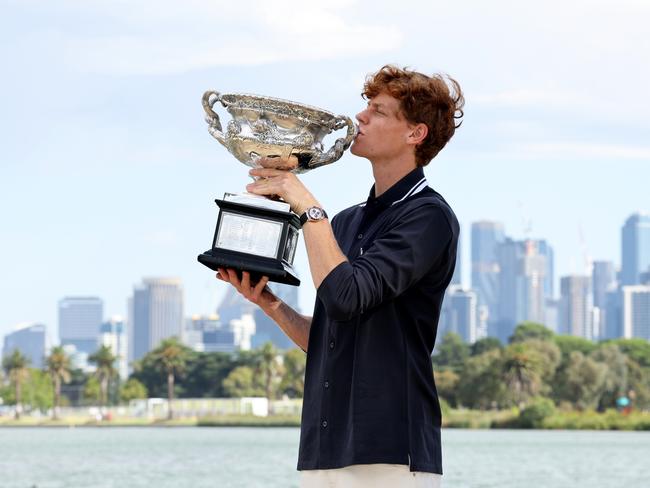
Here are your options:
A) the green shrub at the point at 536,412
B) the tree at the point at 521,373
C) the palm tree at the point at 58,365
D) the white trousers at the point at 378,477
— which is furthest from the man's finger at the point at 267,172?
the palm tree at the point at 58,365

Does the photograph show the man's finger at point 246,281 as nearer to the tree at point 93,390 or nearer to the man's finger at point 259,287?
the man's finger at point 259,287

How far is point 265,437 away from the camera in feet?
258

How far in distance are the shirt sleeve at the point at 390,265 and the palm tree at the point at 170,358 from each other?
90947 millimetres

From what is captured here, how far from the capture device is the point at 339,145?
13.0 ft

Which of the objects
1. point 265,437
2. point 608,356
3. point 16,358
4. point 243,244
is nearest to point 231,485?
point 243,244

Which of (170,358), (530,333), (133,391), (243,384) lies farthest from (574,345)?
(133,391)

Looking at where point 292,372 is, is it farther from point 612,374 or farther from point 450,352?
point 612,374

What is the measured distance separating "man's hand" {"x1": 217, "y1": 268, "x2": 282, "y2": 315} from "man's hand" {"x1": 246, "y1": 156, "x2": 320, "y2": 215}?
0.71 feet

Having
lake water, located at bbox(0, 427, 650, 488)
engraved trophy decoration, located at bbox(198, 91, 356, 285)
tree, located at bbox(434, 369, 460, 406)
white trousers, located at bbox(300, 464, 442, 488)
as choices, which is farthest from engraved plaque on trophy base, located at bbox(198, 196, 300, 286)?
tree, located at bbox(434, 369, 460, 406)

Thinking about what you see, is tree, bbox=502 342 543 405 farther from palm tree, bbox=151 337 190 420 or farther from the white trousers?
the white trousers

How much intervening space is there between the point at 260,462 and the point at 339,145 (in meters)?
45.4

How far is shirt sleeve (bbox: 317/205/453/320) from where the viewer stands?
3504 mm

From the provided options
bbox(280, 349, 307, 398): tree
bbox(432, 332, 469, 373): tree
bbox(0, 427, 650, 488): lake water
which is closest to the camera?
bbox(0, 427, 650, 488): lake water

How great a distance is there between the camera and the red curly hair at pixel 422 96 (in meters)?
3.77
